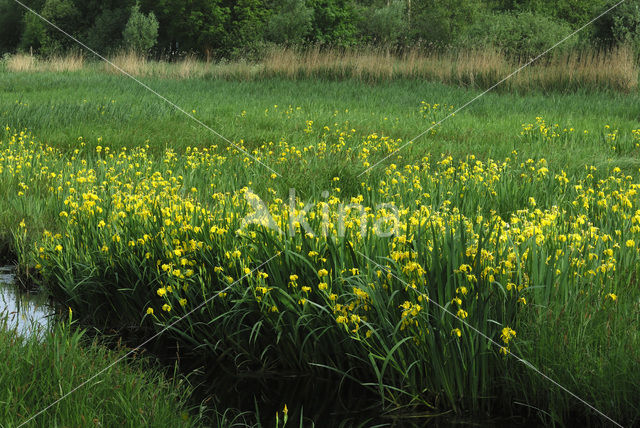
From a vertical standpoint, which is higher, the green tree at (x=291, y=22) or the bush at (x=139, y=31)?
the green tree at (x=291, y=22)

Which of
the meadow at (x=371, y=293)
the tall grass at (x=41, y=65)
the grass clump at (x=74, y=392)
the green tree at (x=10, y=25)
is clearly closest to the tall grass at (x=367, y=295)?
the meadow at (x=371, y=293)

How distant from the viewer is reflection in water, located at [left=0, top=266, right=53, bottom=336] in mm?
4320

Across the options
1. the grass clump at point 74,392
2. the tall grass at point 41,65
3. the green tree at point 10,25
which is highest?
the grass clump at point 74,392

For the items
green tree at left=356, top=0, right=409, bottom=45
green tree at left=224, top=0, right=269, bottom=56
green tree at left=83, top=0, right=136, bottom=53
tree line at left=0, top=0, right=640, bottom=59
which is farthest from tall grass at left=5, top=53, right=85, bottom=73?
green tree at left=356, top=0, right=409, bottom=45

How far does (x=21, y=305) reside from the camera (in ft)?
15.2

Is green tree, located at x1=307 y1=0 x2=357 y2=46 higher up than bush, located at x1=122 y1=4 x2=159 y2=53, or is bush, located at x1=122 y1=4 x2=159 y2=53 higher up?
green tree, located at x1=307 y1=0 x2=357 y2=46

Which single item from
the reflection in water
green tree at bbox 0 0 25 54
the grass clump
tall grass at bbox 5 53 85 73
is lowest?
green tree at bbox 0 0 25 54

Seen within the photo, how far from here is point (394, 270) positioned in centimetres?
359

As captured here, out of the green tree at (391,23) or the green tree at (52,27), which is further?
the green tree at (52,27)

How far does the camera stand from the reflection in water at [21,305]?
4.32 meters

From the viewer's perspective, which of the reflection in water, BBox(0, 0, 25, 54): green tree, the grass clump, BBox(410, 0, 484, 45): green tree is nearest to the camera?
the grass clump

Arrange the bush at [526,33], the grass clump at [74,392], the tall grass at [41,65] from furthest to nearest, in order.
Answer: the bush at [526,33]
the tall grass at [41,65]
the grass clump at [74,392]

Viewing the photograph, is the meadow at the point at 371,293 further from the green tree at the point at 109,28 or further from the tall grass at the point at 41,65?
the green tree at the point at 109,28

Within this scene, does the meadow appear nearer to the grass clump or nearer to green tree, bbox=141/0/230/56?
the grass clump
